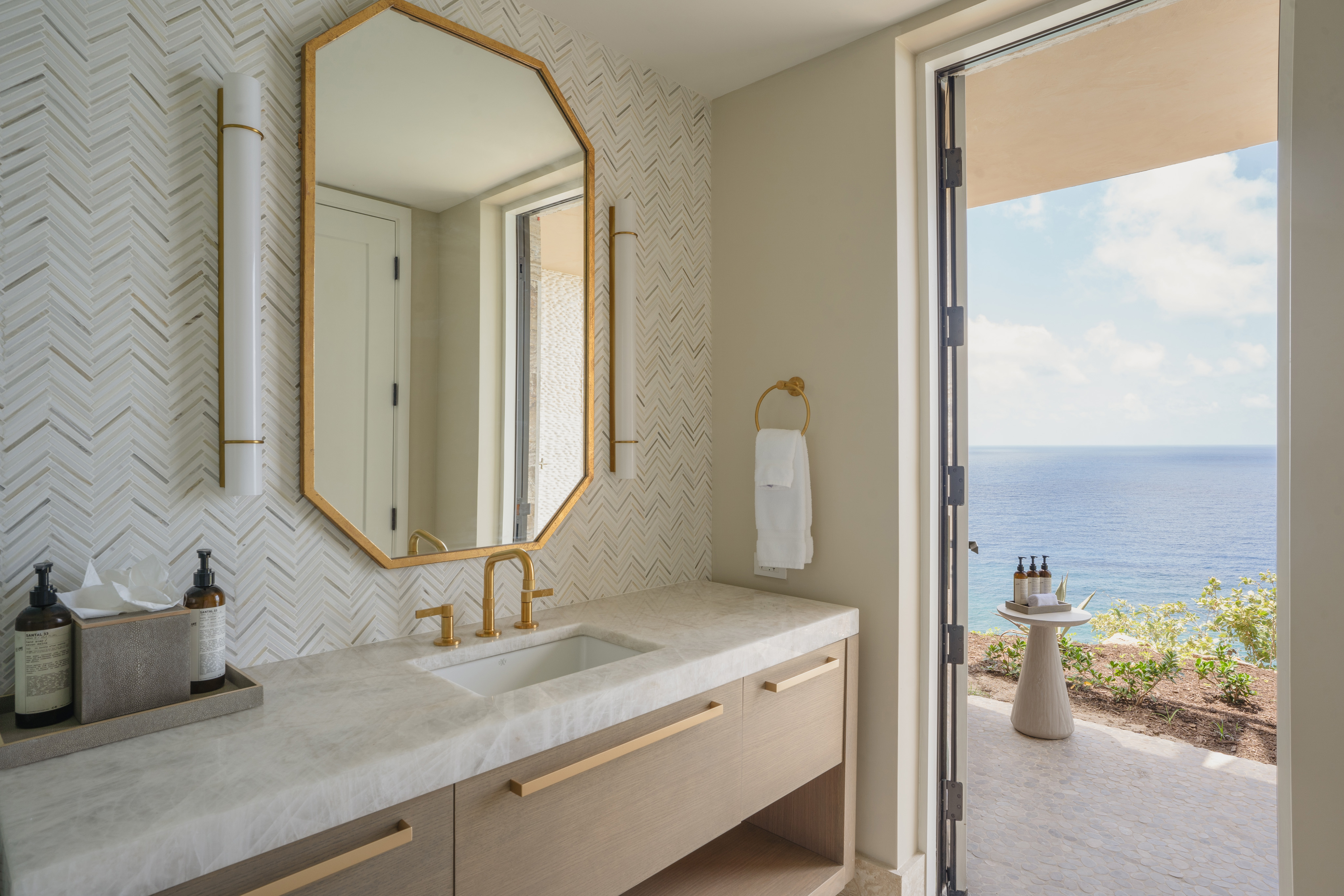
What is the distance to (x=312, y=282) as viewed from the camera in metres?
1.45

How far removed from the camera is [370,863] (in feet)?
3.12

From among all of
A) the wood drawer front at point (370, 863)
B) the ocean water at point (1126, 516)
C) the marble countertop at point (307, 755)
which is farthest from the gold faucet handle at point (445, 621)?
the ocean water at point (1126, 516)

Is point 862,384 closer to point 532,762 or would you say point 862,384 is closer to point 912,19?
point 912,19

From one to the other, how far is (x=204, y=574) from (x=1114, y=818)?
104 inches

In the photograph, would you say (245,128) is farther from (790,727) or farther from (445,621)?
(790,727)

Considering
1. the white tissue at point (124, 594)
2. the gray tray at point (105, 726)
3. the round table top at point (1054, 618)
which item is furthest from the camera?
the round table top at point (1054, 618)

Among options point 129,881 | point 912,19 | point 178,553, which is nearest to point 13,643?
point 178,553

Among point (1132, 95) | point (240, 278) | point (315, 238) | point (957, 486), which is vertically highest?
point (1132, 95)

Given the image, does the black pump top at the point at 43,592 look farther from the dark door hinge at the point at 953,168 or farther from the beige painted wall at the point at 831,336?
the dark door hinge at the point at 953,168

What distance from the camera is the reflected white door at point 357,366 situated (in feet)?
4.84

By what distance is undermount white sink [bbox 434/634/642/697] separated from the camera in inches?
60.4

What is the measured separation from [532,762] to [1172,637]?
2269mm

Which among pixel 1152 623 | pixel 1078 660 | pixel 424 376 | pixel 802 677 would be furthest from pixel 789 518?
pixel 1078 660

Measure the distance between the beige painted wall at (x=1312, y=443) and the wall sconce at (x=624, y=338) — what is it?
150 cm
